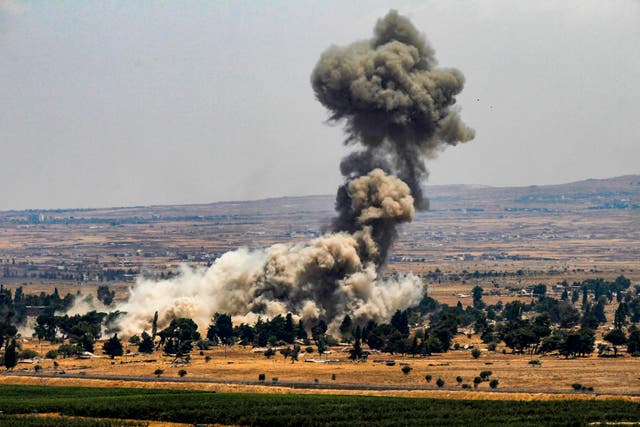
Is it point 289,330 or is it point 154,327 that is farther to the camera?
point 154,327

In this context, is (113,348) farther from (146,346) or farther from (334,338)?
(334,338)

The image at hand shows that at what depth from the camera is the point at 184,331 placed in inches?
6560

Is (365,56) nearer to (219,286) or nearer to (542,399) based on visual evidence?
(219,286)

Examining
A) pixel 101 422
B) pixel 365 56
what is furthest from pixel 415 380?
pixel 365 56

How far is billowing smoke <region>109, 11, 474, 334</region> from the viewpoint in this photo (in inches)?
6506

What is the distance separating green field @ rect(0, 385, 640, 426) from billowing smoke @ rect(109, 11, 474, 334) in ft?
156

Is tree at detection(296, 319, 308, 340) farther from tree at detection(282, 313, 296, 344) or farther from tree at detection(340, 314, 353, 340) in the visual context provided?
tree at detection(340, 314, 353, 340)

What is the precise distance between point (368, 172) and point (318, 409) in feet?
209

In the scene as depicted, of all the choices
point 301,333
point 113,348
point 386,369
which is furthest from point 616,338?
point 113,348

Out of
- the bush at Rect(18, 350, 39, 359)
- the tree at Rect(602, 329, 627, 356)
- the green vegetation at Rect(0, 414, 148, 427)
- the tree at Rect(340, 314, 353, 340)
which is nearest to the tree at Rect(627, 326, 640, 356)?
the tree at Rect(602, 329, 627, 356)

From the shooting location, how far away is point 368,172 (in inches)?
6604

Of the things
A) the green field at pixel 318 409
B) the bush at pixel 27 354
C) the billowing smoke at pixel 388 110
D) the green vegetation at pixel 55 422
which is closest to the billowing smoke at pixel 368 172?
the billowing smoke at pixel 388 110

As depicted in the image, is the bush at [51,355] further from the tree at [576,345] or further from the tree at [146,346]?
the tree at [576,345]

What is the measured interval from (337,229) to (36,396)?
5806 cm
